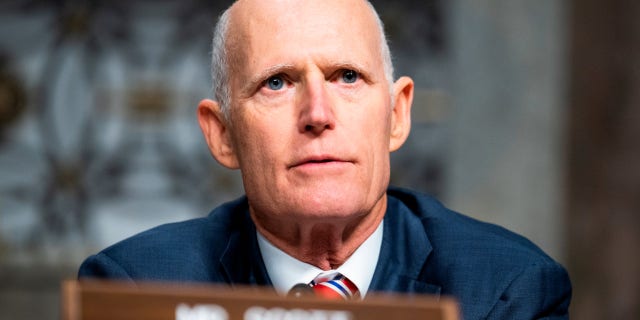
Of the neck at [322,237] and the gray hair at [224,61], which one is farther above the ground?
the gray hair at [224,61]

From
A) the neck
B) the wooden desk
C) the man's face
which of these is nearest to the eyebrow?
the man's face

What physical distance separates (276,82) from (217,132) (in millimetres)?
350

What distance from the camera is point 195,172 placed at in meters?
6.05

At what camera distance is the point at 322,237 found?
2936mm

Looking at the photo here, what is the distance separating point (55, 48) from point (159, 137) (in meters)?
0.69

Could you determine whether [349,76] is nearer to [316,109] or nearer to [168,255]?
[316,109]

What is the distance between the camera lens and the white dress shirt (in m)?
2.98

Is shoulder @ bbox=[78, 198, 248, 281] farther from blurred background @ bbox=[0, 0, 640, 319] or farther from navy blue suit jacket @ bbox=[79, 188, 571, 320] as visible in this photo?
blurred background @ bbox=[0, 0, 640, 319]

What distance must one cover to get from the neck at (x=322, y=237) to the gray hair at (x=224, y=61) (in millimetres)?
313

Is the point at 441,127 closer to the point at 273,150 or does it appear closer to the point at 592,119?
the point at 592,119

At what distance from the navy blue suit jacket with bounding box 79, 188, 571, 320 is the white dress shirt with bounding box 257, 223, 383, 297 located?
0.08 ft

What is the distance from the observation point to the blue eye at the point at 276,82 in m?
2.80

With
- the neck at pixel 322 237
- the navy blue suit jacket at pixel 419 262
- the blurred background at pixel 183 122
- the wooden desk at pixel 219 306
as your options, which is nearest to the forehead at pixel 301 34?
the neck at pixel 322 237

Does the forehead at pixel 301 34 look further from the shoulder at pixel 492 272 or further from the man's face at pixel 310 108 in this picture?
the shoulder at pixel 492 272
